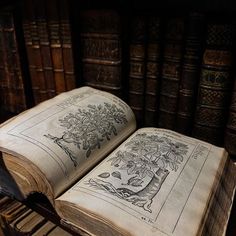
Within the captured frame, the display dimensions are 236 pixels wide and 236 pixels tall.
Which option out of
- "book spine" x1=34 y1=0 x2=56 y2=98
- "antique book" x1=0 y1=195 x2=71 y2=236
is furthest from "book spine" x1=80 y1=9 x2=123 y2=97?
"antique book" x1=0 y1=195 x2=71 y2=236

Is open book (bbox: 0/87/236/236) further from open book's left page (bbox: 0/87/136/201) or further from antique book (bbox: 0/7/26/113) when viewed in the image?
antique book (bbox: 0/7/26/113)

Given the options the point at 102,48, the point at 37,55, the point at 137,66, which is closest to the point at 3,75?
the point at 37,55

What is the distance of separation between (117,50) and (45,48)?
292 mm

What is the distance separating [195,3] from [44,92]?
0.67 meters

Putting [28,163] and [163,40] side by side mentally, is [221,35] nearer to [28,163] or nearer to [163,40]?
[163,40]

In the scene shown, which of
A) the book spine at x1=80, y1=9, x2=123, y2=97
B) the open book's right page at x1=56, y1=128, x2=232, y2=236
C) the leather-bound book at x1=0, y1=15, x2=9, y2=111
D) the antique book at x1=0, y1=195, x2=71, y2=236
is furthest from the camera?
the leather-bound book at x1=0, y1=15, x2=9, y2=111

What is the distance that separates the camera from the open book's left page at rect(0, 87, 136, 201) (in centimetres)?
66

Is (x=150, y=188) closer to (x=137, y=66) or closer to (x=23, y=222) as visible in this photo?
(x=23, y=222)

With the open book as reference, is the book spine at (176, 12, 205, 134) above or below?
above

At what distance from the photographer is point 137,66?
972 mm

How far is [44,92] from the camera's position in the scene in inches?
46.1

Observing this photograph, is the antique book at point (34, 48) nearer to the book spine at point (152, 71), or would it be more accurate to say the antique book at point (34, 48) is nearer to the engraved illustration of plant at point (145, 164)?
the book spine at point (152, 71)

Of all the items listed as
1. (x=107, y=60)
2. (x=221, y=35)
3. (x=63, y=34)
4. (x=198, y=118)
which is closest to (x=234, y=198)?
(x=198, y=118)

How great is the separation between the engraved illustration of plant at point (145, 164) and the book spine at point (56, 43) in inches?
16.9
